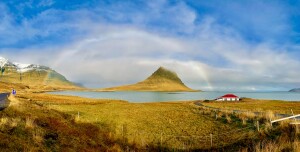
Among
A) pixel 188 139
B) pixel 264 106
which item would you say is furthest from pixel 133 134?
pixel 264 106

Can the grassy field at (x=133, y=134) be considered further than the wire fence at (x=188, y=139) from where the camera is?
No

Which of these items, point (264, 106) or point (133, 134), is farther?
point (264, 106)

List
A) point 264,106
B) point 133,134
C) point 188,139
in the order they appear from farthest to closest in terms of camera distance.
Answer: point 264,106, point 133,134, point 188,139

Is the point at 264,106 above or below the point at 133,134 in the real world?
below

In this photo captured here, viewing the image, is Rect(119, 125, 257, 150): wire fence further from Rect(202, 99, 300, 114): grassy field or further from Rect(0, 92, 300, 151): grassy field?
Rect(202, 99, 300, 114): grassy field

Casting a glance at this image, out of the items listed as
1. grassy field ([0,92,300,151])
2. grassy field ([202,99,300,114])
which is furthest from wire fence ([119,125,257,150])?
grassy field ([202,99,300,114])

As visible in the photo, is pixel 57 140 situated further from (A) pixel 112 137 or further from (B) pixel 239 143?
(B) pixel 239 143

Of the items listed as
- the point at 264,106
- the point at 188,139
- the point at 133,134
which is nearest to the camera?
the point at 188,139

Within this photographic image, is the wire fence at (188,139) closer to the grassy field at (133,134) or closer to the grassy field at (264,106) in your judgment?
the grassy field at (133,134)

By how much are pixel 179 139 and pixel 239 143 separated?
6723 mm

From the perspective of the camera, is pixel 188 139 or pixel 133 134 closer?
pixel 188 139

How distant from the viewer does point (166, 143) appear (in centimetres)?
2744

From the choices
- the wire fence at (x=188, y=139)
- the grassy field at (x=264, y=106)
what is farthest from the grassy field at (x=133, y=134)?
the grassy field at (x=264, y=106)

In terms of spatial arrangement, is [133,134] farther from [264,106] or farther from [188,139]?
[264,106]
